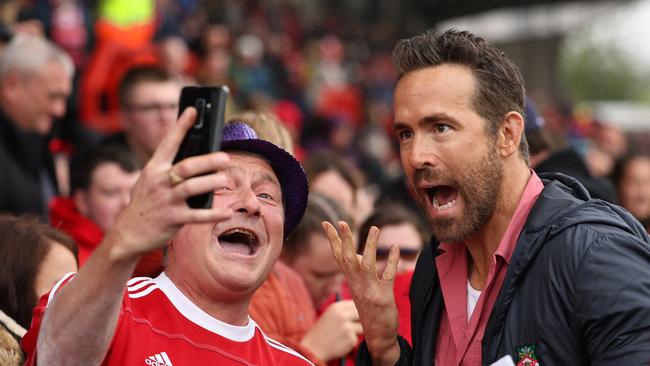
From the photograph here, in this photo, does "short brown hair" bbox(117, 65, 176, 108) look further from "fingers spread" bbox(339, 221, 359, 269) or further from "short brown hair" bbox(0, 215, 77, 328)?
"fingers spread" bbox(339, 221, 359, 269)

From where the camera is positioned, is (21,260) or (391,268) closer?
(391,268)


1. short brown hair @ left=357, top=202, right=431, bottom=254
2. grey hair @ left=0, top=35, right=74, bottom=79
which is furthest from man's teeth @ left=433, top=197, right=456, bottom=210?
grey hair @ left=0, top=35, right=74, bottom=79

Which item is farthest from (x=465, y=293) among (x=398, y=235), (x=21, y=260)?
(x=398, y=235)

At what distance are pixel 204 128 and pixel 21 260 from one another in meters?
1.63

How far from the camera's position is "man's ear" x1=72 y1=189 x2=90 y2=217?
6211mm

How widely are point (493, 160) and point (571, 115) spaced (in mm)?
24309

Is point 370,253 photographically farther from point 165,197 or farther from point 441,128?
point 165,197

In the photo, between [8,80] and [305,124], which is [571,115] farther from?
[8,80]

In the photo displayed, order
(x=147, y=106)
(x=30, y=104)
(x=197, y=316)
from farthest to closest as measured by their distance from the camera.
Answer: (x=147, y=106) < (x=30, y=104) < (x=197, y=316)

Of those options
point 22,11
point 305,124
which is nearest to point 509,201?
point 22,11

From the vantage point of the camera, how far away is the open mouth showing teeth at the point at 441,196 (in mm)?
3555

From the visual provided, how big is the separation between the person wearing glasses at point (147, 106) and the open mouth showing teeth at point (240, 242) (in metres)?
3.69

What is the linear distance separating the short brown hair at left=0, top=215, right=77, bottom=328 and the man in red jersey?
64 cm

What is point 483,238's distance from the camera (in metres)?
3.60
